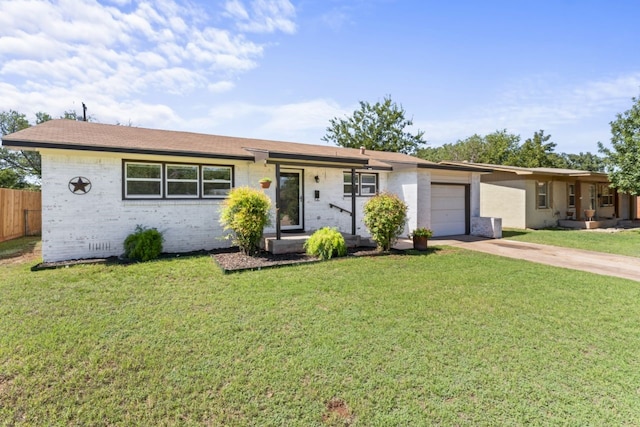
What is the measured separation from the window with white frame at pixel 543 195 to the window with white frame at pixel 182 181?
17.3m

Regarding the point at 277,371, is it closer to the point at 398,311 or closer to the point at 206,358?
the point at 206,358

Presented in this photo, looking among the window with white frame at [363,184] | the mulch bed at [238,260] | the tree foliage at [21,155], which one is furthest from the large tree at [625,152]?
the tree foliage at [21,155]

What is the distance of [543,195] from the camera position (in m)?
17.1

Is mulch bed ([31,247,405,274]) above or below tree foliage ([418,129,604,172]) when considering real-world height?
below

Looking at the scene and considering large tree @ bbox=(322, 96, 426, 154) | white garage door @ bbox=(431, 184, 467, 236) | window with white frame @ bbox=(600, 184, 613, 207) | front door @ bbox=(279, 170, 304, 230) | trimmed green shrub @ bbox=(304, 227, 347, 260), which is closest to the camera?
trimmed green shrub @ bbox=(304, 227, 347, 260)

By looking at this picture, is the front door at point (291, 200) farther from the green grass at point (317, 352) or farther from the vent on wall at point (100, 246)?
the vent on wall at point (100, 246)

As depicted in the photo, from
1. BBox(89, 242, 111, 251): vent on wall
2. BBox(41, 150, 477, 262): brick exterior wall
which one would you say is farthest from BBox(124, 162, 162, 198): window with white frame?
BBox(89, 242, 111, 251): vent on wall

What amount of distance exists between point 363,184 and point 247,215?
5998 mm

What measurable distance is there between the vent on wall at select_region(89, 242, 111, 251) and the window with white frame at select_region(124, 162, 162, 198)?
136 centimetres

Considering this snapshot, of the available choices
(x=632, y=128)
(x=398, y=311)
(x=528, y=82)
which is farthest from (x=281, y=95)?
(x=632, y=128)

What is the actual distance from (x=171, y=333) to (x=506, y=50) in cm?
1342

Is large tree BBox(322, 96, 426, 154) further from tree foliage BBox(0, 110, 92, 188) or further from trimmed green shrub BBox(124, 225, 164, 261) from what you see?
trimmed green shrub BBox(124, 225, 164, 261)

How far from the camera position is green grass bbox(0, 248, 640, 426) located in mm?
2596

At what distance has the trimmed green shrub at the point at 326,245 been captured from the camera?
26.0ft
